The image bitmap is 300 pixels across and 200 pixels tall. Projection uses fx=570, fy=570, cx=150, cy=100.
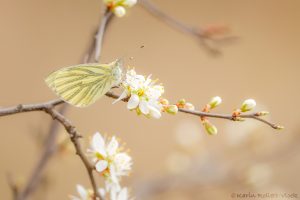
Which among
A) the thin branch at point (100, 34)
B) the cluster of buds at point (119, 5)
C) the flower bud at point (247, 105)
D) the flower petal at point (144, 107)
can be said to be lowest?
the flower petal at point (144, 107)

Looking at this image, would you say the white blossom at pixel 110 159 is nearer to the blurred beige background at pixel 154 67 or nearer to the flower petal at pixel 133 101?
the flower petal at pixel 133 101

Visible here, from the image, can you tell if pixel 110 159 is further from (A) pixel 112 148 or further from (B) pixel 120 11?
(B) pixel 120 11

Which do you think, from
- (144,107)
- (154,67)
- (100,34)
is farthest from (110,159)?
(154,67)

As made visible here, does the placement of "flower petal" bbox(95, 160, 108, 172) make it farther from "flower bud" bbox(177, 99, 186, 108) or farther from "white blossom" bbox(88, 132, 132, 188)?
"flower bud" bbox(177, 99, 186, 108)

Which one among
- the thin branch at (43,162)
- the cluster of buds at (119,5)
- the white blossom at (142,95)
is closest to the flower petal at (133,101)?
the white blossom at (142,95)

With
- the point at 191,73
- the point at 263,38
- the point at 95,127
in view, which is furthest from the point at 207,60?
the point at 95,127

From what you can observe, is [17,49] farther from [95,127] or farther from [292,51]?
[292,51]

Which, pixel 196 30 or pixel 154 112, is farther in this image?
pixel 196 30
